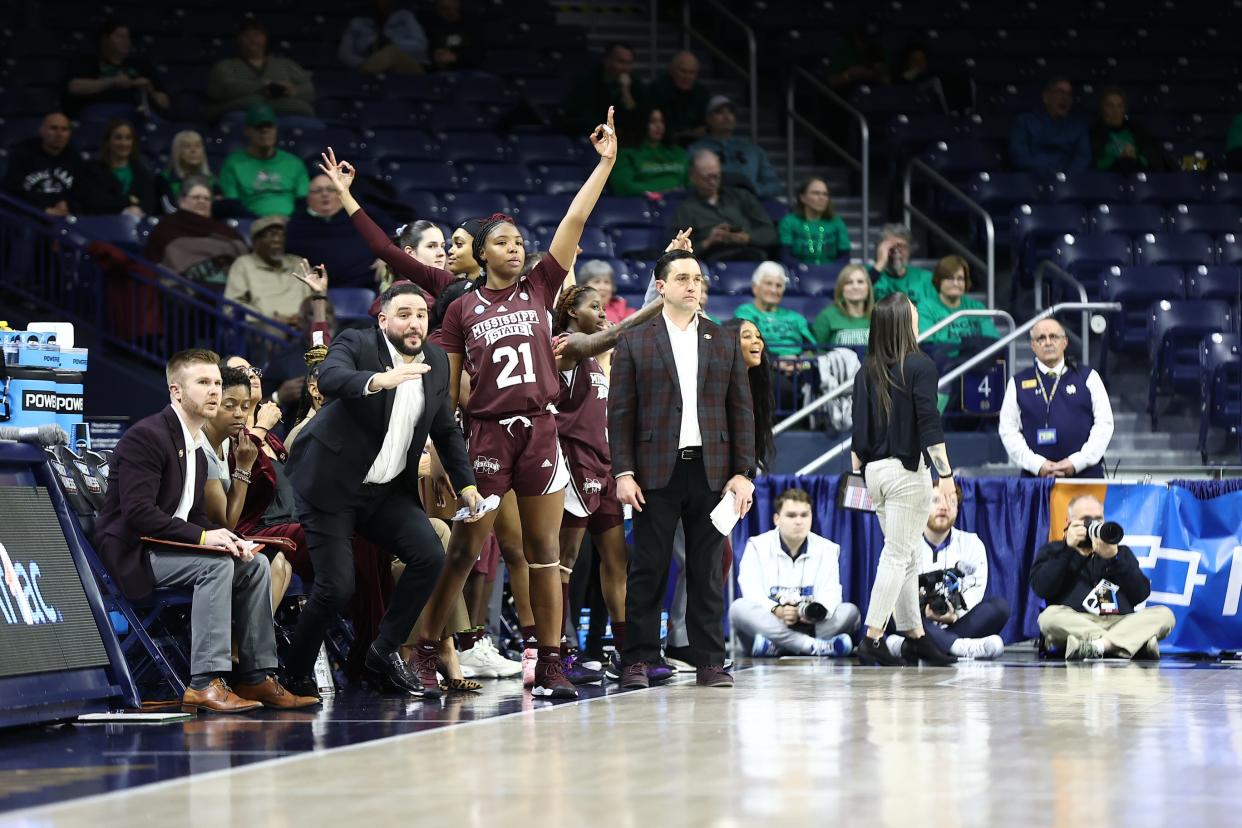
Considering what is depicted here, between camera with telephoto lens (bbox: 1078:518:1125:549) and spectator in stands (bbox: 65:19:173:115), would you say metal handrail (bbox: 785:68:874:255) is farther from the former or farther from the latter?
camera with telephoto lens (bbox: 1078:518:1125:549)

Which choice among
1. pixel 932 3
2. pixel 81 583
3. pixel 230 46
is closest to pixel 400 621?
pixel 81 583

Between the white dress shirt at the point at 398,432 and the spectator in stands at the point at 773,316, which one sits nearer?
the white dress shirt at the point at 398,432

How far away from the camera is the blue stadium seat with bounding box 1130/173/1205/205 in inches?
613

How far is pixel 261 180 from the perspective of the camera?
13.8 m

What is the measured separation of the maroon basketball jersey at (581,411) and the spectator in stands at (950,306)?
187 inches

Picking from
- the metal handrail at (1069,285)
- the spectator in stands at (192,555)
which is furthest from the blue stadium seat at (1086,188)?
the spectator in stands at (192,555)

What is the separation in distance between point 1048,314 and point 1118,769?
7482mm

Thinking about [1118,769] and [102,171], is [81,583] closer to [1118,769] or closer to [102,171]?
[1118,769]

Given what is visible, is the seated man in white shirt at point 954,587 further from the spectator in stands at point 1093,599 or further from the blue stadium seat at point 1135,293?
the blue stadium seat at point 1135,293

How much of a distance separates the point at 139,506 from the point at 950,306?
7746 mm

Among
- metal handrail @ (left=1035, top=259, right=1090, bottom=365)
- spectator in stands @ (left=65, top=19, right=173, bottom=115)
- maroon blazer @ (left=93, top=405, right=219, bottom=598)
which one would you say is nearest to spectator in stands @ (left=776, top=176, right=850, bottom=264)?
metal handrail @ (left=1035, top=259, right=1090, bottom=365)

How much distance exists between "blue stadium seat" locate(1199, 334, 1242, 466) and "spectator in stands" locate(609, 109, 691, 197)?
488 cm

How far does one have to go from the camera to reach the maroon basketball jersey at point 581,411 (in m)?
8.64

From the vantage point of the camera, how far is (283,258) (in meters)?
12.4
